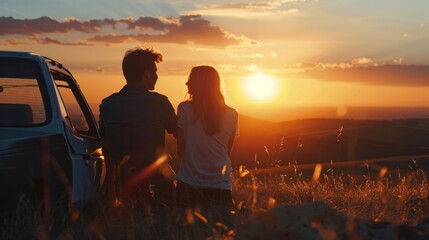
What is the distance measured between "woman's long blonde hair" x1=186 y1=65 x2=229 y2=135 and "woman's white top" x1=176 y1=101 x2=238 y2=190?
0.08 m

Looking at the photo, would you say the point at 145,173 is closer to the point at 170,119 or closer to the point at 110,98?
the point at 170,119

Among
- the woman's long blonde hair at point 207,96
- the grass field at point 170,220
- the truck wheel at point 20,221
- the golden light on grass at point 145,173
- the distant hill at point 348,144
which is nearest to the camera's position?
the grass field at point 170,220

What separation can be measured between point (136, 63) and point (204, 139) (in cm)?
114

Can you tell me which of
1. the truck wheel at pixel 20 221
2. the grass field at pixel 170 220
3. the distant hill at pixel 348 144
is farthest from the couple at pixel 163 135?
the distant hill at pixel 348 144

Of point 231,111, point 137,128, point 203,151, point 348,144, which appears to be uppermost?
point 231,111

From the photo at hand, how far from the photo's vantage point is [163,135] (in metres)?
7.56

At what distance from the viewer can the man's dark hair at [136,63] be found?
293 inches

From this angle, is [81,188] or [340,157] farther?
[340,157]

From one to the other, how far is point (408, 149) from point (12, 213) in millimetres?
39907

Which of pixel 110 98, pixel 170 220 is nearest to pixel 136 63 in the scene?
pixel 110 98

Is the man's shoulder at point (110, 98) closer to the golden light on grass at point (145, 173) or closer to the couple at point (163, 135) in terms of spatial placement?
the couple at point (163, 135)

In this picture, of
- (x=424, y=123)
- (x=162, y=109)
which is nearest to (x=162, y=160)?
(x=162, y=109)

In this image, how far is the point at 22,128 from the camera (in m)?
5.71

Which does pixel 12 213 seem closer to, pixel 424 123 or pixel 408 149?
pixel 408 149
